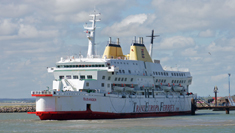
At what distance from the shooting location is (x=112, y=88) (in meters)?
51.9

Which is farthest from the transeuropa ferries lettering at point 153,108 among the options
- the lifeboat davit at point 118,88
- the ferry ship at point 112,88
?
the lifeboat davit at point 118,88

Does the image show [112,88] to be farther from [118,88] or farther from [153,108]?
[153,108]

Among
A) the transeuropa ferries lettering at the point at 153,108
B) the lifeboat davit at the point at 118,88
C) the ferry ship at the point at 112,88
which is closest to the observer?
the ferry ship at the point at 112,88

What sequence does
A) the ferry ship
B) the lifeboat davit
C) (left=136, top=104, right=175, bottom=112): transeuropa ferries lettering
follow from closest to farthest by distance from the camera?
the ferry ship → the lifeboat davit → (left=136, top=104, right=175, bottom=112): transeuropa ferries lettering

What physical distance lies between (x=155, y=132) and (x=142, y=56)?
21.4 m

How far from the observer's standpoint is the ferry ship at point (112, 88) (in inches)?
1761

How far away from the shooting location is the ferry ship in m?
44.7

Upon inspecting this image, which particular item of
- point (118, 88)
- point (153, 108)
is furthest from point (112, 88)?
point (153, 108)

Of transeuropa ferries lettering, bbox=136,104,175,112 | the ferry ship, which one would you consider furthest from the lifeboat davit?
transeuropa ferries lettering, bbox=136,104,175,112

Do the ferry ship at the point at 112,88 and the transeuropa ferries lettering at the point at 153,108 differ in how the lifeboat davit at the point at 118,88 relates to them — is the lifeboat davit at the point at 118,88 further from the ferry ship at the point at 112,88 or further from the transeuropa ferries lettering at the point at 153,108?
the transeuropa ferries lettering at the point at 153,108

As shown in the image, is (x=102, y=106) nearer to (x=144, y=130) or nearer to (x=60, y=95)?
(x=60, y=95)

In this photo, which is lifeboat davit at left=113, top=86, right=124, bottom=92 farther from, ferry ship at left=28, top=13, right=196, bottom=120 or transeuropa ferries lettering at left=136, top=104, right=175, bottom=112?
transeuropa ferries lettering at left=136, top=104, right=175, bottom=112

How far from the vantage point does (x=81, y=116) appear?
45.2 m

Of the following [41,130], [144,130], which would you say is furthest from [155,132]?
[41,130]
